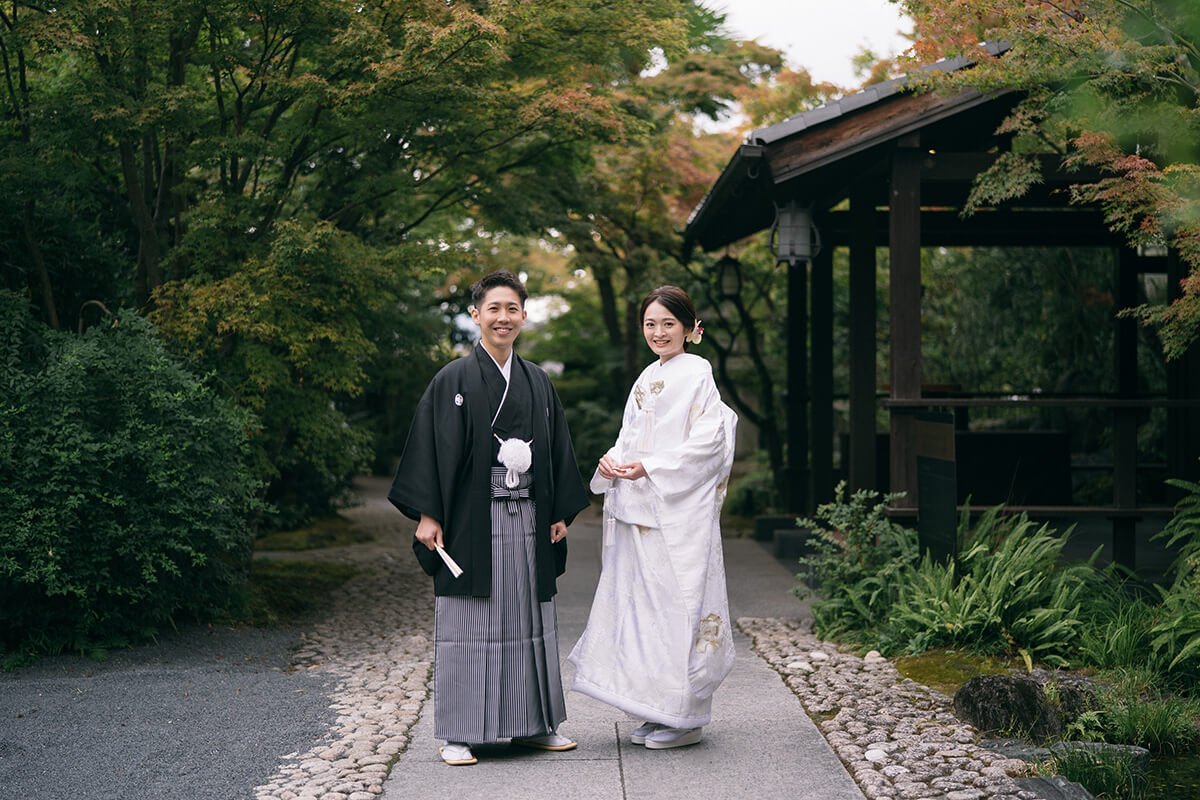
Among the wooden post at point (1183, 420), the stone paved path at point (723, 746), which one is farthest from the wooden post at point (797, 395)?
the stone paved path at point (723, 746)

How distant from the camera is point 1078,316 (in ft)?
43.2

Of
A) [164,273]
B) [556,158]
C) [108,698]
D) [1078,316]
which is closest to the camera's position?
[108,698]

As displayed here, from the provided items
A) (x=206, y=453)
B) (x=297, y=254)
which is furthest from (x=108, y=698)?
(x=297, y=254)

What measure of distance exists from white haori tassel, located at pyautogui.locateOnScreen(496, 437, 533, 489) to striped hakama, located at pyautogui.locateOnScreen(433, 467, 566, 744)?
33 millimetres

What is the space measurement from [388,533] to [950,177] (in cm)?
771

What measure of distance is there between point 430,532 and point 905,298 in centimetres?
376

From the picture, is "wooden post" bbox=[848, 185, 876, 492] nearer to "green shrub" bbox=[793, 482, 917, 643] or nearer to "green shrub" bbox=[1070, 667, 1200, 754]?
"green shrub" bbox=[793, 482, 917, 643]

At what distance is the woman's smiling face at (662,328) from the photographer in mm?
4246

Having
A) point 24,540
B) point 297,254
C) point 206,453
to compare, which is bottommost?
point 24,540

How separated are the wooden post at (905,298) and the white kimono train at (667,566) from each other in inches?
108

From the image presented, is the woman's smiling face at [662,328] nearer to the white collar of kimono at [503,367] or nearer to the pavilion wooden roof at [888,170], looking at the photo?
the white collar of kimono at [503,367]

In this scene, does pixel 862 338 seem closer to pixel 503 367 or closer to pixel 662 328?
pixel 662 328

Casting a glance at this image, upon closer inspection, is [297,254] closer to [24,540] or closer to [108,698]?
[24,540]

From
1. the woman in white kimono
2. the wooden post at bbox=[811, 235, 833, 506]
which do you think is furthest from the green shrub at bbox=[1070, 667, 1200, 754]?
the wooden post at bbox=[811, 235, 833, 506]
